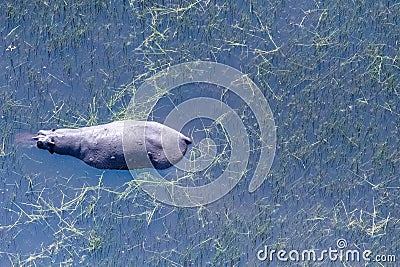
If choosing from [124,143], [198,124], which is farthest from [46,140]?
[198,124]

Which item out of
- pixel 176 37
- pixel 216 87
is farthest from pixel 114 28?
pixel 216 87

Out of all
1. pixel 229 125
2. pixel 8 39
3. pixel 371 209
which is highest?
pixel 8 39

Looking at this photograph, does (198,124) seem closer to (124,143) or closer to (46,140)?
(124,143)

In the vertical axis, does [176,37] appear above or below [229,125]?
above

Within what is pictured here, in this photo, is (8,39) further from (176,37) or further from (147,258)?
(147,258)
